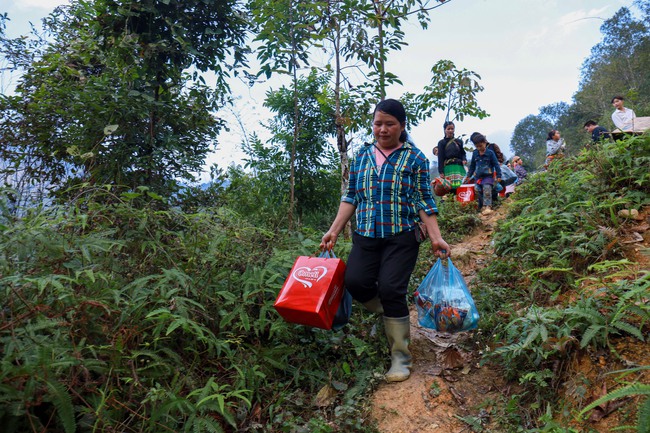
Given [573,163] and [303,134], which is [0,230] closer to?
[303,134]

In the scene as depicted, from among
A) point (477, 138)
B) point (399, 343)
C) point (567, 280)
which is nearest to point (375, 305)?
point (399, 343)

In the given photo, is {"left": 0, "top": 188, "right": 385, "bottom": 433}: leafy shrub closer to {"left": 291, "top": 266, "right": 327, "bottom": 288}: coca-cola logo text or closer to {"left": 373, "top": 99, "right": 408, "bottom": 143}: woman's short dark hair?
{"left": 291, "top": 266, "right": 327, "bottom": 288}: coca-cola logo text

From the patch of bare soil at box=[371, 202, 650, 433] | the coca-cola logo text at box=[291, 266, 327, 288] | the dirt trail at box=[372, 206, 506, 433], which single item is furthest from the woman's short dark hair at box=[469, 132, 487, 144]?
the coca-cola logo text at box=[291, 266, 327, 288]

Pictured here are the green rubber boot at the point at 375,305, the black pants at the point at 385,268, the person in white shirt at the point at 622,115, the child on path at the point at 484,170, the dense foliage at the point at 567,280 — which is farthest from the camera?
the child on path at the point at 484,170

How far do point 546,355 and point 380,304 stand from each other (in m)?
1.22

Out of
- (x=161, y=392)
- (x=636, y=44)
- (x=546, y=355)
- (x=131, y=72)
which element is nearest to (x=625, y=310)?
(x=546, y=355)

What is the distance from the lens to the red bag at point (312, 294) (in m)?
2.65

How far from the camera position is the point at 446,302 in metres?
2.97

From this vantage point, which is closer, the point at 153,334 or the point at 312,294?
the point at 153,334

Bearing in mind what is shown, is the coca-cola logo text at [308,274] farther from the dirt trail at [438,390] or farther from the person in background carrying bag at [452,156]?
the person in background carrying bag at [452,156]

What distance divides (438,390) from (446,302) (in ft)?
2.06

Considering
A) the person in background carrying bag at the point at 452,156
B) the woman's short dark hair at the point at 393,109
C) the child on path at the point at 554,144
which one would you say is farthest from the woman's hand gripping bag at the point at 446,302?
the child on path at the point at 554,144

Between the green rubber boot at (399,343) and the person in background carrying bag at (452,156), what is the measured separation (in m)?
5.95

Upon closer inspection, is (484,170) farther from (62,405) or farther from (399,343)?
(62,405)
